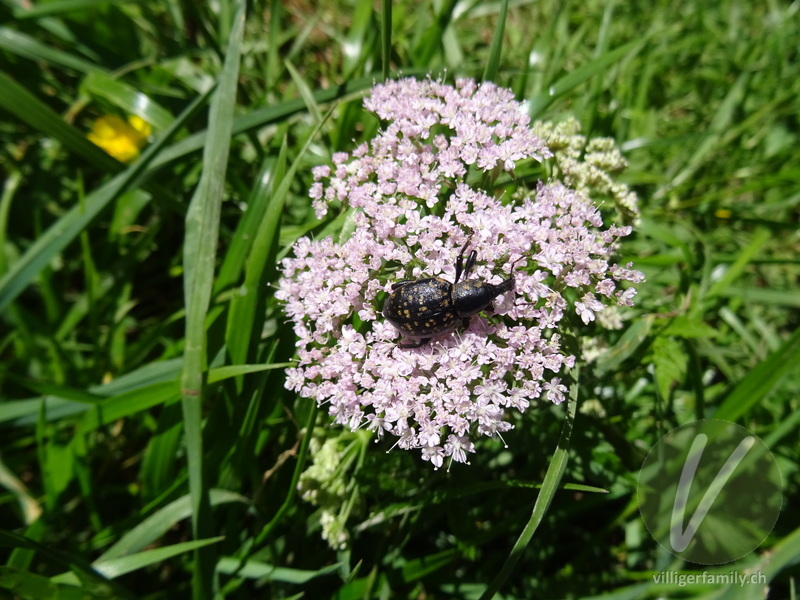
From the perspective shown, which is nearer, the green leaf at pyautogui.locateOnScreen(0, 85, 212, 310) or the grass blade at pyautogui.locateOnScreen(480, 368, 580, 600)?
the grass blade at pyautogui.locateOnScreen(480, 368, 580, 600)

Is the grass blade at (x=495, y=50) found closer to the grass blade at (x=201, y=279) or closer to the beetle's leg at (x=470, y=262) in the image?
A: the beetle's leg at (x=470, y=262)

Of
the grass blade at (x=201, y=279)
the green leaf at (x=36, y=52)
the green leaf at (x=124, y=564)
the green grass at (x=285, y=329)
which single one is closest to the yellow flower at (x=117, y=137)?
the green grass at (x=285, y=329)

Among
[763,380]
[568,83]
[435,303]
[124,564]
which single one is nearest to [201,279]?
[435,303]

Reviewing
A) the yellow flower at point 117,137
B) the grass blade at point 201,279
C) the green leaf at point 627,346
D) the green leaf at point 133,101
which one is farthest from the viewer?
the yellow flower at point 117,137

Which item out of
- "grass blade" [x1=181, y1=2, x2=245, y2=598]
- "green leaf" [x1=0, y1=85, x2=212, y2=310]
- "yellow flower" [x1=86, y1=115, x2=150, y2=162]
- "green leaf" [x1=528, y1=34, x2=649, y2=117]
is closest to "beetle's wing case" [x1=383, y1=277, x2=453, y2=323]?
"grass blade" [x1=181, y1=2, x2=245, y2=598]

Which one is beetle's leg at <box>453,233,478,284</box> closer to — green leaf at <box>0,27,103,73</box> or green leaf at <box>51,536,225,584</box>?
green leaf at <box>51,536,225,584</box>
